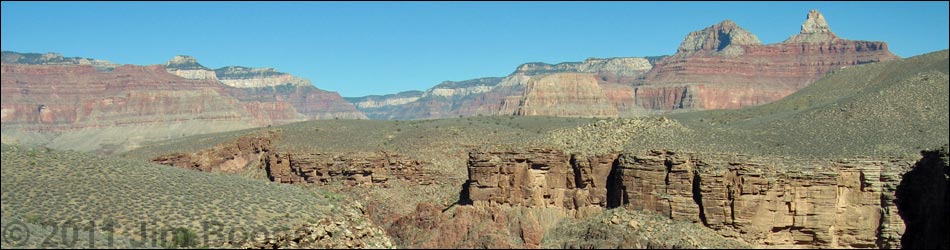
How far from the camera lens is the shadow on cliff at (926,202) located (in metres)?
29.4

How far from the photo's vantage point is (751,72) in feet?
534

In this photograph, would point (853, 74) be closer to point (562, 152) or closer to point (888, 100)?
point (888, 100)

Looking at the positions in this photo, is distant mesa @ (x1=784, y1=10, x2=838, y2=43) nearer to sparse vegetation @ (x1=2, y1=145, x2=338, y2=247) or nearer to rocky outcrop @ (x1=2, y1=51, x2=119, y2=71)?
rocky outcrop @ (x1=2, y1=51, x2=119, y2=71)

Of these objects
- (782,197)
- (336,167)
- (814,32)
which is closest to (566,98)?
(814,32)

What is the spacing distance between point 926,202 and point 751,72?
443 ft

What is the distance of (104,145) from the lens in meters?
136

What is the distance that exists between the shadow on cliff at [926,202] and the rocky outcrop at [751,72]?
378ft

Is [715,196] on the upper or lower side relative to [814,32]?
lower

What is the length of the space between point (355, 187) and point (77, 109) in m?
123

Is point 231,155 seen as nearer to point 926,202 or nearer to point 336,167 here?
point 336,167

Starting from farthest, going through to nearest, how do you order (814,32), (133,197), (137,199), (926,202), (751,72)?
1. (814,32)
2. (751,72)
3. (926,202)
4. (133,197)
5. (137,199)

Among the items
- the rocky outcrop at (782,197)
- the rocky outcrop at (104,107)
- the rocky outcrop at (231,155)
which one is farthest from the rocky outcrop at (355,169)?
the rocky outcrop at (104,107)

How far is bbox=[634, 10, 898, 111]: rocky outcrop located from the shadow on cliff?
11521 cm

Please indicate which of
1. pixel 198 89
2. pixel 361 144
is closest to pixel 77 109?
pixel 198 89
